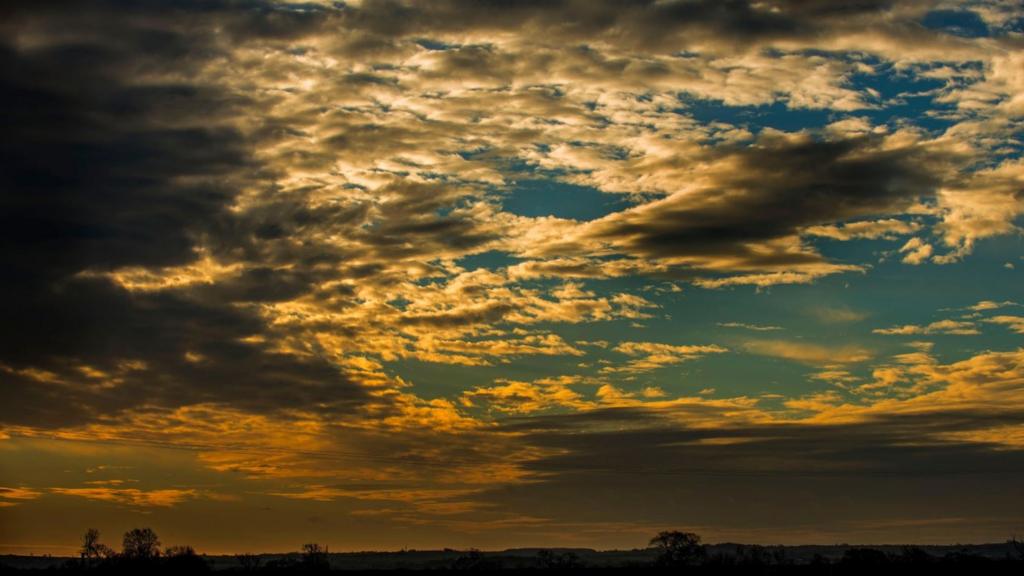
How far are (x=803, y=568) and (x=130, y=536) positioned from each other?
84.1 m

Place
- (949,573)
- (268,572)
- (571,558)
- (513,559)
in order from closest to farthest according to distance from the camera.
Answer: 1. (949,573)
2. (268,572)
3. (571,558)
4. (513,559)

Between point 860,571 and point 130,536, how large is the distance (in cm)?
8997

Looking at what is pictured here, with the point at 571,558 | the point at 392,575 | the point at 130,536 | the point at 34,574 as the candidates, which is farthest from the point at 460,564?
the point at 34,574

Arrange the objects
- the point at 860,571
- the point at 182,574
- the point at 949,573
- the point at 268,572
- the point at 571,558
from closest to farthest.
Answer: the point at 949,573, the point at 860,571, the point at 182,574, the point at 268,572, the point at 571,558

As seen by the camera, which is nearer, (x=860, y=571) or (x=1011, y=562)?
(x=860, y=571)

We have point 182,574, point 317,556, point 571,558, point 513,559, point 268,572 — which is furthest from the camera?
point 513,559

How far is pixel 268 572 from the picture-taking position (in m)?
130

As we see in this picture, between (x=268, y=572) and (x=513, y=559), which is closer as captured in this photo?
(x=268, y=572)

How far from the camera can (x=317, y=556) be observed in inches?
5551

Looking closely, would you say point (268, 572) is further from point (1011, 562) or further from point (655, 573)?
point (1011, 562)

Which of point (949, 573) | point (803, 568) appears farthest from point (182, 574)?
point (949, 573)

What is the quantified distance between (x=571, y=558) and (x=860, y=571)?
1831 inches

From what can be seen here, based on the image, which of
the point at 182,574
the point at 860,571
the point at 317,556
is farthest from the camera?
the point at 317,556

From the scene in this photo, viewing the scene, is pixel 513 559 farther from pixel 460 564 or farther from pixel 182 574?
pixel 182 574
